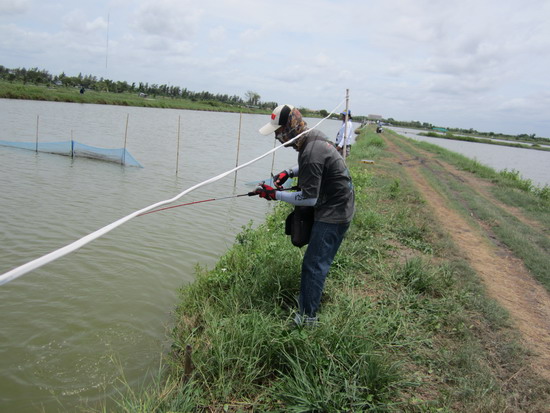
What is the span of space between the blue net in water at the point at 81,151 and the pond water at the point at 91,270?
0.49 m

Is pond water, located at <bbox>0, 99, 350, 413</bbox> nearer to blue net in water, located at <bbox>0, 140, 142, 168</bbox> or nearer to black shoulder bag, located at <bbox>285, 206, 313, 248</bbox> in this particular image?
blue net in water, located at <bbox>0, 140, 142, 168</bbox>

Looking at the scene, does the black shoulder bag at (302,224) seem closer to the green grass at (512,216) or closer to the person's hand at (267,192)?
the person's hand at (267,192)

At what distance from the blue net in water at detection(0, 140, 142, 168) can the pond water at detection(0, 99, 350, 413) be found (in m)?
0.49

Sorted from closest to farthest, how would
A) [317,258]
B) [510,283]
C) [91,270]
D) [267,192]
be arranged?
1. [317,258]
2. [267,192]
3. [510,283]
4. [91,270]

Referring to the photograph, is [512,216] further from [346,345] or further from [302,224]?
[346,345]

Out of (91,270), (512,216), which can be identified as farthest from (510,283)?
(91,270)

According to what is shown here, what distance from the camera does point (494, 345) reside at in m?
3.18

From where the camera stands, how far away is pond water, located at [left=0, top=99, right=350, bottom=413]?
3270 mm

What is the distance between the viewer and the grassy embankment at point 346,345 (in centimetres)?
247

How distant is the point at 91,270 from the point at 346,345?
13.1 ft

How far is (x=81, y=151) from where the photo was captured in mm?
13664

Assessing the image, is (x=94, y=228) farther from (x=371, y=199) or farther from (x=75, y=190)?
(x=371, y=199)

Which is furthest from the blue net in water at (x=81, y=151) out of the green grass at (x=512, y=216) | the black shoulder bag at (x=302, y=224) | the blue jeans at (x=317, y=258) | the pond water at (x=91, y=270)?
the blue jeans at (x=317, y=258)

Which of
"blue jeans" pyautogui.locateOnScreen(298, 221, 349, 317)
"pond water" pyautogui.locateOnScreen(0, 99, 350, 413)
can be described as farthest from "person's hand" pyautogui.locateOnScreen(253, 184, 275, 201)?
"pond water" pyautogui.locateOnScreen(0, 99, 350, 413)
